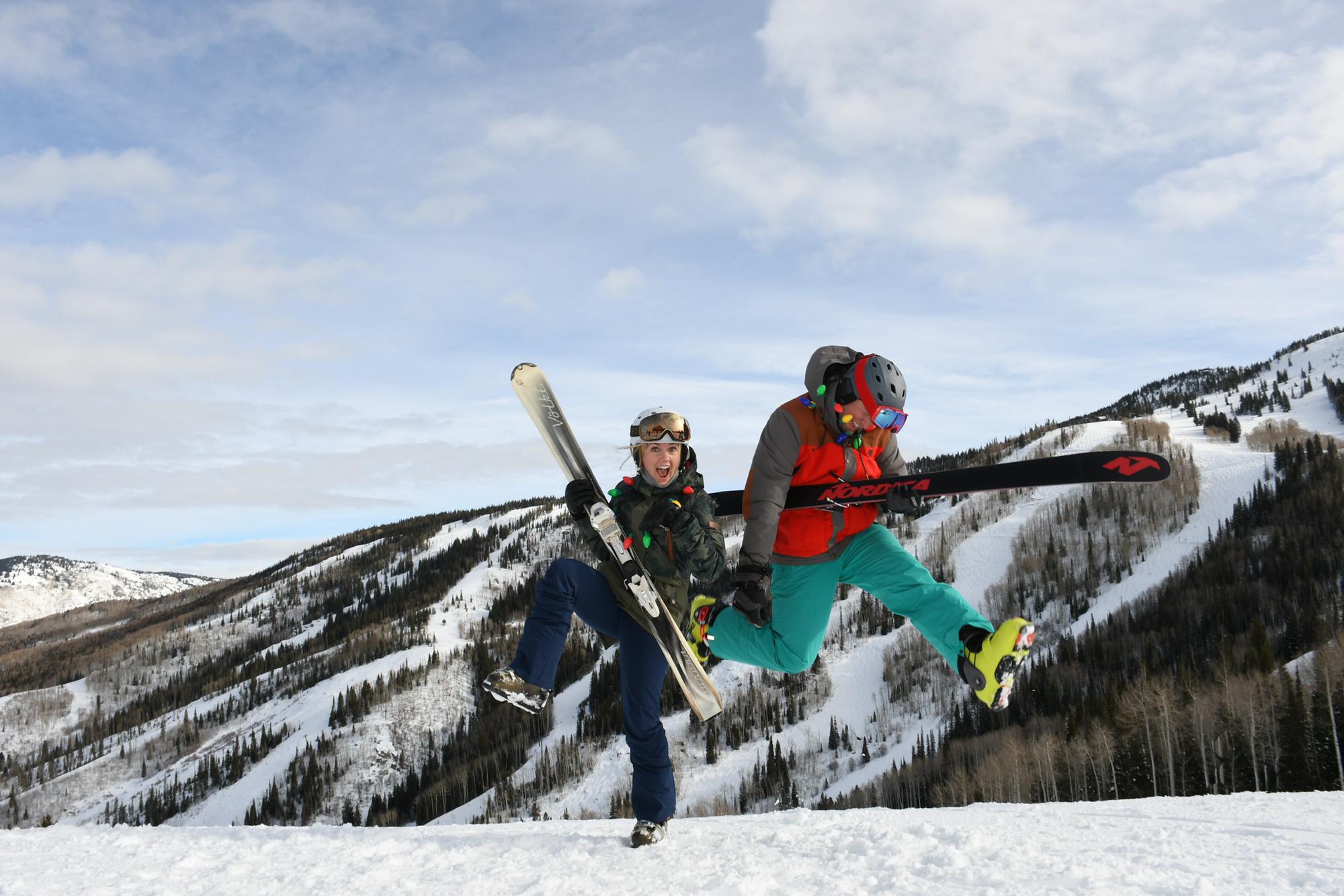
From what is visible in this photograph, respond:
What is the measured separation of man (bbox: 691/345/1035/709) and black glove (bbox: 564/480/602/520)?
4.02 feet

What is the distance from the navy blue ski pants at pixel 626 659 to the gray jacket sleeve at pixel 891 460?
99.6 inches

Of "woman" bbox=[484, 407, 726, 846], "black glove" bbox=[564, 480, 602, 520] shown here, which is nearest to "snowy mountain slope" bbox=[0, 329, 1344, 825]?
→ "woman" bbox=[484, 407, 726, 846]

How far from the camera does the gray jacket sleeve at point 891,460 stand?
6539mm

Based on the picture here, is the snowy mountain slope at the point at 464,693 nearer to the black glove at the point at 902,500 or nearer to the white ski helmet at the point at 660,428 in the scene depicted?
the black glove at the point at 902,500

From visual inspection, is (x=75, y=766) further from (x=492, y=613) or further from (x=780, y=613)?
(x=780, y=613)

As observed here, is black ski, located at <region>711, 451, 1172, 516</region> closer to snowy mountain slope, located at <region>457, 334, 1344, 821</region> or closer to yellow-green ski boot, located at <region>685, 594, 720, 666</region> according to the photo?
yellow-green ski boot, located at <region>685, 594, 720, 666</region>

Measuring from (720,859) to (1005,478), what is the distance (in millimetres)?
3669

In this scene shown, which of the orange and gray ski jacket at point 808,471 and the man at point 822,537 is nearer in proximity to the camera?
the man at point 822,537

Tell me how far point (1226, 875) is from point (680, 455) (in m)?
4.07

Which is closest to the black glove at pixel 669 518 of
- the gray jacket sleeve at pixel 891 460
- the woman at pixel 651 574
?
the woman at pixel 651 574

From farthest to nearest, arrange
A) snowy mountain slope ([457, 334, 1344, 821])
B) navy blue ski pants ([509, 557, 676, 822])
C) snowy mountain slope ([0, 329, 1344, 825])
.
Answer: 1. snowy mountain slope ([0, 329, 1344, 825])
2. snowy mountain slope ([457, 334, 1344, 821])
3. navy blue ski pants ([509, 557, 676, 822])

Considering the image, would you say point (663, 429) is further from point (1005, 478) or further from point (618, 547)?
point (1005, 478)

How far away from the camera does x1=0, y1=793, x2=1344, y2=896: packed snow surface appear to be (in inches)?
163

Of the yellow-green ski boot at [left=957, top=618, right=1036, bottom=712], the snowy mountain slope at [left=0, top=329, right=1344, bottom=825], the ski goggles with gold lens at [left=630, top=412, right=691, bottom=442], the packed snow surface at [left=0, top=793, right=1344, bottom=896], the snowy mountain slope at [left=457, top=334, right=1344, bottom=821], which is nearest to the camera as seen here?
the packed snow surface at [left=0, top=793, right=1344, bottom=896]
